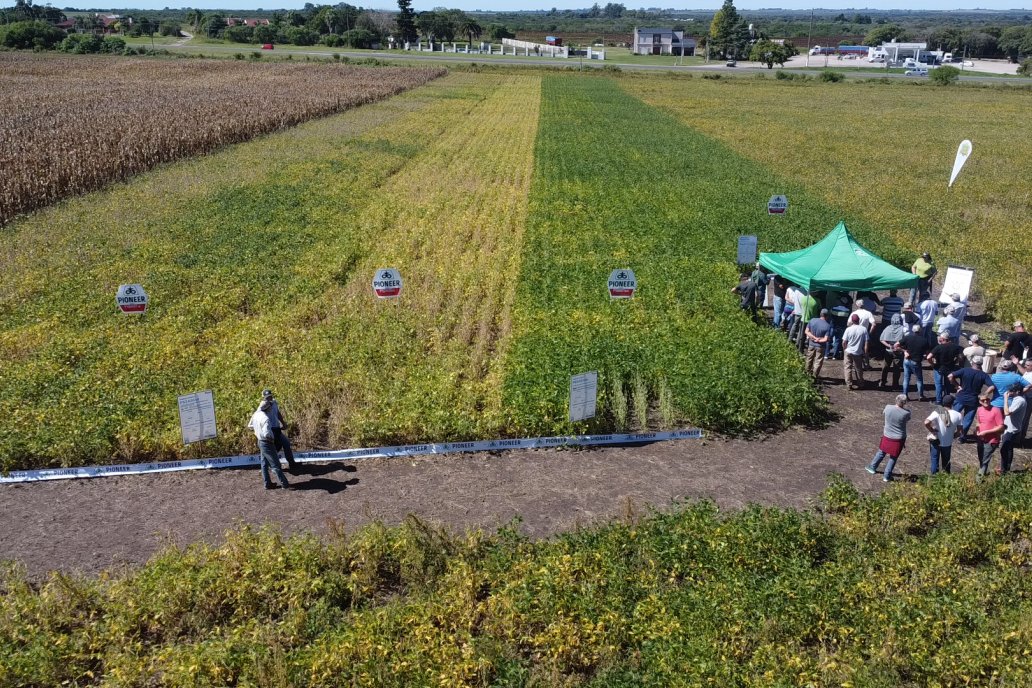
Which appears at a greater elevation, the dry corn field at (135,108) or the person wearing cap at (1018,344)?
the dry corn field at (135,108)

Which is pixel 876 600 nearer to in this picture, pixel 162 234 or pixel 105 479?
pixel 105 479

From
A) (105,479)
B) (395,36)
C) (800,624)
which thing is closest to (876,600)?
(800,624)

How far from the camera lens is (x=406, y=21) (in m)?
146

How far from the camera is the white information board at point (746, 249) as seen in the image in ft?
64.4

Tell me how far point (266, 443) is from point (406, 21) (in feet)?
486

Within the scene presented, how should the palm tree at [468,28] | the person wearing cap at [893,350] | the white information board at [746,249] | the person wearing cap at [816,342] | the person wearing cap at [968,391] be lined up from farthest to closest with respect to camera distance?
1. the palm tree at [468,28]
2. the white information board at [746,249]
3. the person wearing cap at [816,342]
4. the person wearing cap at [893,350]
5. the person wearing cap at [968,391]

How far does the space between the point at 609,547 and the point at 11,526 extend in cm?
795

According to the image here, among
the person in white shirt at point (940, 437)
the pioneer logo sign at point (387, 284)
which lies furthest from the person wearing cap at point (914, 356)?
the pioneer logo sign at point (387, 284)

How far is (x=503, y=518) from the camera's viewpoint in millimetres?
10727

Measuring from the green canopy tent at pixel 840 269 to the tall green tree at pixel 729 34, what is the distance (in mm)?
139127

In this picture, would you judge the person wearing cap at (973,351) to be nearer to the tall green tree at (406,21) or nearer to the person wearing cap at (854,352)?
the person wearing cap at (854,352)

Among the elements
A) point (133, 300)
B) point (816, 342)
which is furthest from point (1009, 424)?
point (133, 300)

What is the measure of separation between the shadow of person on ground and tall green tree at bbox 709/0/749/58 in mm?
148093

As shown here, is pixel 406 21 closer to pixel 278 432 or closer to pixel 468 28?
pixel 468 28
